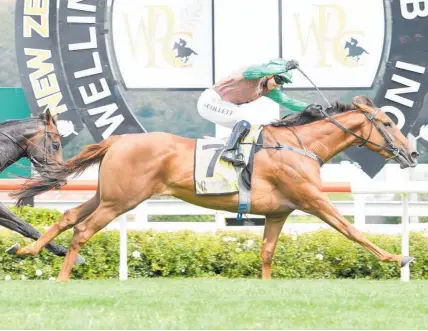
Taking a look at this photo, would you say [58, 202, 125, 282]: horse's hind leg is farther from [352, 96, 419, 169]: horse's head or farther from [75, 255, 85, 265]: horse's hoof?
[352, 96, 419, 169]: horse's head

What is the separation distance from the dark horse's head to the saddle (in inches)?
45.5

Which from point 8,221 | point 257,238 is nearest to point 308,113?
point 257,238

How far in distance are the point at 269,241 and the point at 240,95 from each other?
981mm

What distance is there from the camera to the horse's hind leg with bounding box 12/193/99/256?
6.73 m

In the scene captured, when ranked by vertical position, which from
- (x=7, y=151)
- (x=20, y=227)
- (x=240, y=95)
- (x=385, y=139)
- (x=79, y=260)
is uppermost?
(x=240, y=95)

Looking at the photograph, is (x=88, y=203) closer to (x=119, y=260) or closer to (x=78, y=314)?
(x=119, y=260)

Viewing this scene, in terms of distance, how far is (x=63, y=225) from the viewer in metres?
6.84

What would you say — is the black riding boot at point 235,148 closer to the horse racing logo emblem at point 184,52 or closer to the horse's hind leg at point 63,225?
the horse's hind leg at point 63,225

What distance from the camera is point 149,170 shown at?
22.4 ft

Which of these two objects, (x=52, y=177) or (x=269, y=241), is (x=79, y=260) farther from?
(x=269, y=241)

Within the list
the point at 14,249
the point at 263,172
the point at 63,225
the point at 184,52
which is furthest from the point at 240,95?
the point at 184,52

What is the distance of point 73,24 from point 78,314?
465 cm

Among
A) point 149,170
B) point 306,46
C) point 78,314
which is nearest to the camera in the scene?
point 78,314

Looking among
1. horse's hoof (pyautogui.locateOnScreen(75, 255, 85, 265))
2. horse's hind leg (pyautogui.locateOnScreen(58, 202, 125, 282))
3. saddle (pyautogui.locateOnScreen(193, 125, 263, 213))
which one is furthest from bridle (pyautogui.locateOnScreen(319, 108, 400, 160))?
horse's hoof (pyautogui.locateOnScreen(75, 255, 85, 265))
